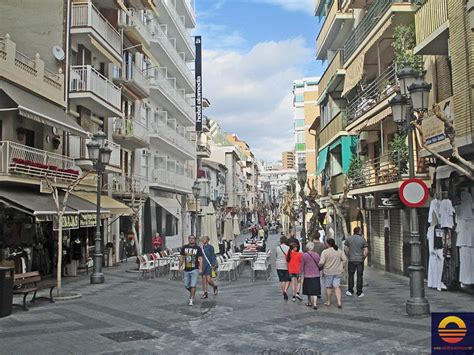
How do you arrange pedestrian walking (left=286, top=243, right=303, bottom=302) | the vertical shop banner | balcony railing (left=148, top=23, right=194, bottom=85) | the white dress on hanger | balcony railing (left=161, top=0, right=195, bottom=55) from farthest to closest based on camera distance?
the vertical shop banner
balcony railing (left=161, top=0, right=195, bottom=55)
balcony railing (left=148, top=23, right=194, bottom=85)
the white dress on hanger
pedestrian walking (left=286, top=243, right=303, bottom=302)

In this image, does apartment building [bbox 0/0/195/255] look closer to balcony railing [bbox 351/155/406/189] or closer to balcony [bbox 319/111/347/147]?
balcony railing [bbox 351/155/406/189]

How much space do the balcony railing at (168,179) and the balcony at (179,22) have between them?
12170 mm

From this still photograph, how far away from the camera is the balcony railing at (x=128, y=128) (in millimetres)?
→ 28156

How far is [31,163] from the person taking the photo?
56.0ft

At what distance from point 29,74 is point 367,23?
13508mm

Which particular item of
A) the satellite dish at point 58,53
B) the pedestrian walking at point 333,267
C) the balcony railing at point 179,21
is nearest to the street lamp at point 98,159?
the satellite dish at point 58,53

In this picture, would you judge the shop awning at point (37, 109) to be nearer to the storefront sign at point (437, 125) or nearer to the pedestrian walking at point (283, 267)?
the pedestrian walking at point (283, 267)

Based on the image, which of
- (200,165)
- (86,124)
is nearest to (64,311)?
(86,124)

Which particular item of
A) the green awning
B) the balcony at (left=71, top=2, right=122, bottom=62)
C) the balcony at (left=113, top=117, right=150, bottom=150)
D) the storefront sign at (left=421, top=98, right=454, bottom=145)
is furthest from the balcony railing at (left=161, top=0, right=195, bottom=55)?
the storefront sign at (left=421, top=98, right=454, bottom=145)

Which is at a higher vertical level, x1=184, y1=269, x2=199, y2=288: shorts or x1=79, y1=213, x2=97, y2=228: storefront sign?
x1=79, y1=213, x2=97, y2=228: storefront sign

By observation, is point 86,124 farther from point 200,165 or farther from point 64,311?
point 200,165

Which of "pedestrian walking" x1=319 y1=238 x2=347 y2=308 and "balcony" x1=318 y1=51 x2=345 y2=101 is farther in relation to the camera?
"balcony" x1=318 y1=51 x2=345 y2=101

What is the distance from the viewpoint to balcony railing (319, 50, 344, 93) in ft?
84.9

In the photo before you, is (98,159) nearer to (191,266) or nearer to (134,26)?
(191,266)
